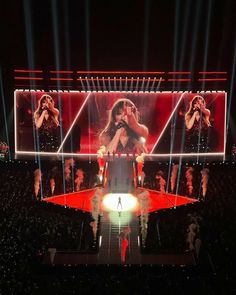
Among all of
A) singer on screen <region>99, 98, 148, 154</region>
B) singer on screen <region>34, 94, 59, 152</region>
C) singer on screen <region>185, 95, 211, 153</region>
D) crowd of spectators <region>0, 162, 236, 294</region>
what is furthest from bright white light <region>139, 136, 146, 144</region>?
crowd of spectators <region>0, 162, 236, 294</region>

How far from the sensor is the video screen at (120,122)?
108 feet

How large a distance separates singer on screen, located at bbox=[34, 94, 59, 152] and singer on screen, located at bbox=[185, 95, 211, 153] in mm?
8214

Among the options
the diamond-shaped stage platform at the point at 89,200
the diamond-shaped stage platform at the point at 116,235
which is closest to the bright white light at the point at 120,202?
the diamond-shaped stage platform at the point at 116,235

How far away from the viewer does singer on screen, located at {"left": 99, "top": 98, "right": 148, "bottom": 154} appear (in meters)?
32.7

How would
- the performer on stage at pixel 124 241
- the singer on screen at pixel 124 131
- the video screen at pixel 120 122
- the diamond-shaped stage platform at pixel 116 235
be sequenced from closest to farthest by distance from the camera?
the diamond-shaped stage platform at pixel 116 235 → the performer on stage at pixel 124 241 → the singer on screen at pixel 124 131 → the video screen at pixel 120 122

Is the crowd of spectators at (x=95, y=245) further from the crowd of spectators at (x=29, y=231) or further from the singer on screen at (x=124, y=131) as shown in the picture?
the singer on screen at (x=124, y=131)

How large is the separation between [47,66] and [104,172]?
27.0 ft

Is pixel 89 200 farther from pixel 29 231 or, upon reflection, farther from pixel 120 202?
pixel 29 231

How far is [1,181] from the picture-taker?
88.0ft

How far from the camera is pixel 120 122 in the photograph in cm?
3294

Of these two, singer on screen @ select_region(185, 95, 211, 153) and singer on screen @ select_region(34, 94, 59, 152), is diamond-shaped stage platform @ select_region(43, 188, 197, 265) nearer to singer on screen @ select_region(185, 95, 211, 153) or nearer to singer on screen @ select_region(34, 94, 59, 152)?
singer on screen @ select_region(34, 94, 59, 152)

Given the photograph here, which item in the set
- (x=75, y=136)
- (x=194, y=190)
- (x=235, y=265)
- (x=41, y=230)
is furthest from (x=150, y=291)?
(x=75, y=136)

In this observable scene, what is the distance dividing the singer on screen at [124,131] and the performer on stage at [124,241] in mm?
11920

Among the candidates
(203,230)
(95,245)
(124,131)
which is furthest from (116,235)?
(124,131)
